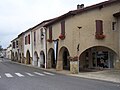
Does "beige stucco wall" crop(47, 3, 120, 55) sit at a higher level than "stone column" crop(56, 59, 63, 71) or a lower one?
higher

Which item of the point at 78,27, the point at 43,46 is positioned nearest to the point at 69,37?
the point at 78,27

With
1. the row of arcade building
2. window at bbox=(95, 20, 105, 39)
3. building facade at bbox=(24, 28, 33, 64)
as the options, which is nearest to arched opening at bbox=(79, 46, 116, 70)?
the row of arcade building

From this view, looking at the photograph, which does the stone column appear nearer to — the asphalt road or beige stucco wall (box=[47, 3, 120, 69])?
beige stucco wall (box=[47, 3, 120, 69])

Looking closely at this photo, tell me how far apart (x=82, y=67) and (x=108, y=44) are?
20.3 ft

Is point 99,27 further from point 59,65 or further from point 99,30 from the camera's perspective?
point 59,65

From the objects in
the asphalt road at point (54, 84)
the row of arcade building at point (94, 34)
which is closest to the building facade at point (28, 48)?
the row of arcade building at point (94, 34)

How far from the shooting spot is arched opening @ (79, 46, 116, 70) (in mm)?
31234

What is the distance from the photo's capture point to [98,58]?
32469mm

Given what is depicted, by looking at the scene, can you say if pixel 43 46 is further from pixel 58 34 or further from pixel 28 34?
pixel 28 34

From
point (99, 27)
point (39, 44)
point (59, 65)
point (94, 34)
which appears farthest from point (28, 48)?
A: point (99, 27)

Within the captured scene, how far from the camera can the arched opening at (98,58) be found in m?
31.2

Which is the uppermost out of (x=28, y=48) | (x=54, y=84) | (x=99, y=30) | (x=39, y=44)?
(x=99, y=30)

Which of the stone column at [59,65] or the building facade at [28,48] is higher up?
the building facade at [28,48]

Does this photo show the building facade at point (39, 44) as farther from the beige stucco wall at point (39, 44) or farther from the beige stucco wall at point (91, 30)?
the beige stucco wall at point (91, 30)
